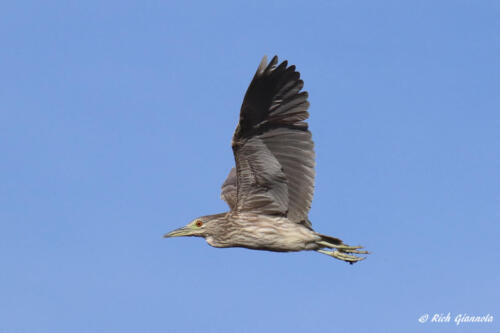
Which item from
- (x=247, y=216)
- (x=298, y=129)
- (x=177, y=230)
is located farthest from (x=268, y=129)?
(x=177, y=230)

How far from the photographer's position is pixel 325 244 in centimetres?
1688

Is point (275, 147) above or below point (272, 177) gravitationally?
above

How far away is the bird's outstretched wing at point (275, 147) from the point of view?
1565 cm

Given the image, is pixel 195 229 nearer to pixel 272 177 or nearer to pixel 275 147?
pixel 272 177

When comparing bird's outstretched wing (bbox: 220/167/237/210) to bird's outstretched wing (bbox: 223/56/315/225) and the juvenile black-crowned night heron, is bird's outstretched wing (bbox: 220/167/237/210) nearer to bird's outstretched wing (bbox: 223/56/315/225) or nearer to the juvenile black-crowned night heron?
the juvenile black-crowned night heron

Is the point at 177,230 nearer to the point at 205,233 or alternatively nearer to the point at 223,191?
the point at 205,233

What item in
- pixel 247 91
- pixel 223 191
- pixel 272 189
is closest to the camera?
pixel 247 91

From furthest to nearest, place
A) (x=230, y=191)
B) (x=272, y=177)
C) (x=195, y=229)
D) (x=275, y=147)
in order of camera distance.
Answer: (x=230, y=191)
(x=195, y=229)
(x=272, y=177)
(x=275, y=147)

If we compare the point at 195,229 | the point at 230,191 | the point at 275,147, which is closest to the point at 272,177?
the point at 275,147

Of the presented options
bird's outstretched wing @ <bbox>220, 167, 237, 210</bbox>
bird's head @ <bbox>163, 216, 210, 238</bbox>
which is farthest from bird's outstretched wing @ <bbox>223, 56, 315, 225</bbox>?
bird's outstretched wing @ <bbox>220, 167, 237, 210</bbox>

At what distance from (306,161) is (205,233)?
2482 mm

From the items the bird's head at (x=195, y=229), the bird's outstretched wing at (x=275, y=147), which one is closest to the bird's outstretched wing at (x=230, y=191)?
the bird's head at (x=195, y=229)

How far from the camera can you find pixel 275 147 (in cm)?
1614

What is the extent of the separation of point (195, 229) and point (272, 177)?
1.96 m
